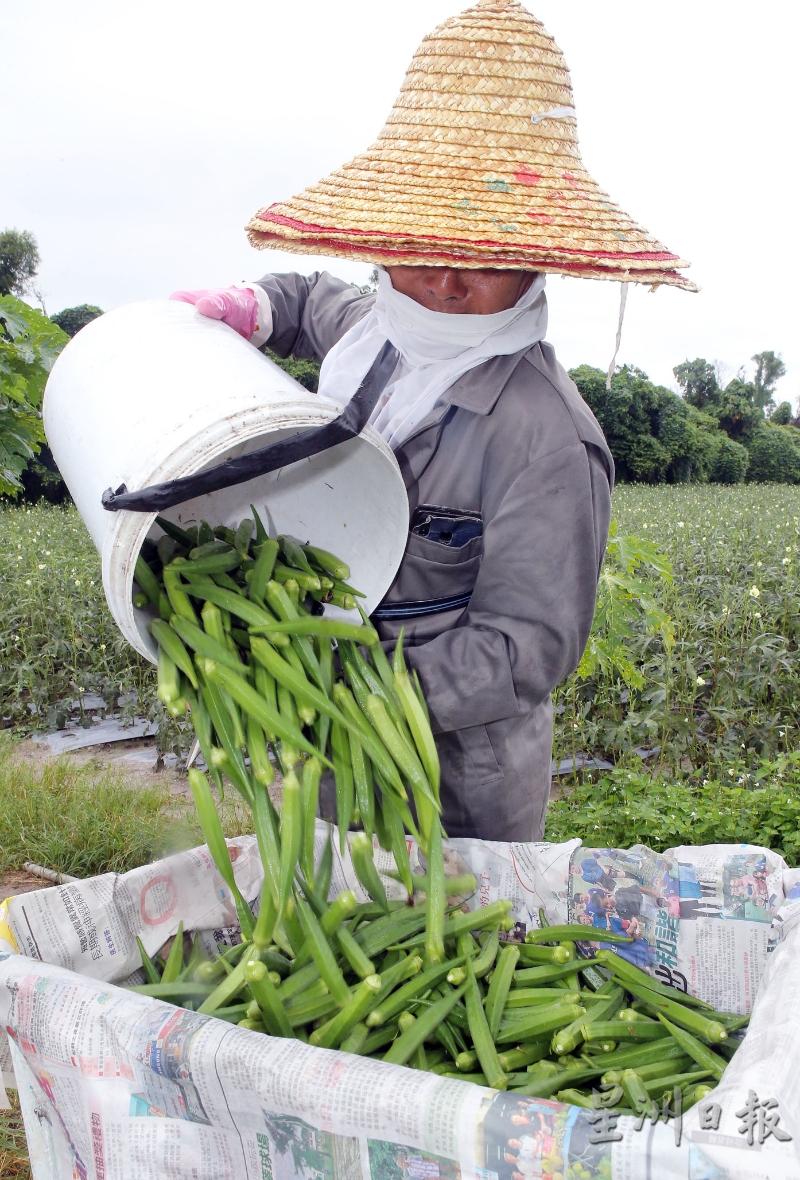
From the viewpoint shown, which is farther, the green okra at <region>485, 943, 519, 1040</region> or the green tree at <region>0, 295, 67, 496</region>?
the green tree at <region>0, 295, 67, 496</region>

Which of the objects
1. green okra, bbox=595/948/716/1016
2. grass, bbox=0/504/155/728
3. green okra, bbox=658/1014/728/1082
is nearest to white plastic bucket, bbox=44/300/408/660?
Result: green okra, bbox=595/948/716/1016

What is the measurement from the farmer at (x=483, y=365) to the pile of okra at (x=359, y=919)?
0.28 metres

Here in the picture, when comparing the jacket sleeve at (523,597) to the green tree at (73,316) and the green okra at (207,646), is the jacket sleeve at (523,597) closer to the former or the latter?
the green okra at (207,646)

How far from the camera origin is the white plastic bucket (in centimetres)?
180

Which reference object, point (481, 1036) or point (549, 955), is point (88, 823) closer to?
point (549, 955)

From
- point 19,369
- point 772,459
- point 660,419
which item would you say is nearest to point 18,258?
point 660,419

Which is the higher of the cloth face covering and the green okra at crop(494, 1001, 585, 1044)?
the cloth face covering

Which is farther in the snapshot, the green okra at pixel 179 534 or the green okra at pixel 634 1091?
the green okra at pixel 179 534

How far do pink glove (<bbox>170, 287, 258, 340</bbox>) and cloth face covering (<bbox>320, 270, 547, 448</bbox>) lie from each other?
0.24m

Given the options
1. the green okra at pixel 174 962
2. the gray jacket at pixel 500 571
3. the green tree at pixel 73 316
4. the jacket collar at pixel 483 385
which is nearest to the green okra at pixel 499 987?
the gray jacket at pixel 500 571

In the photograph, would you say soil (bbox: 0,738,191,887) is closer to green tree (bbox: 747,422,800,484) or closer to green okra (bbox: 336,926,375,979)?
green okra (bbox: 336,926,375,979)

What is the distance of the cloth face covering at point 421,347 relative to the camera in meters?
2.32

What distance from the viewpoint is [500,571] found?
216 centimetres

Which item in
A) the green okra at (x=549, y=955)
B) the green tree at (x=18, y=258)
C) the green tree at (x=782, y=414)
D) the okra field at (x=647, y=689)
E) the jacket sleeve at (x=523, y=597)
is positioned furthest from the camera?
the green tree at (x=782, y=414)
